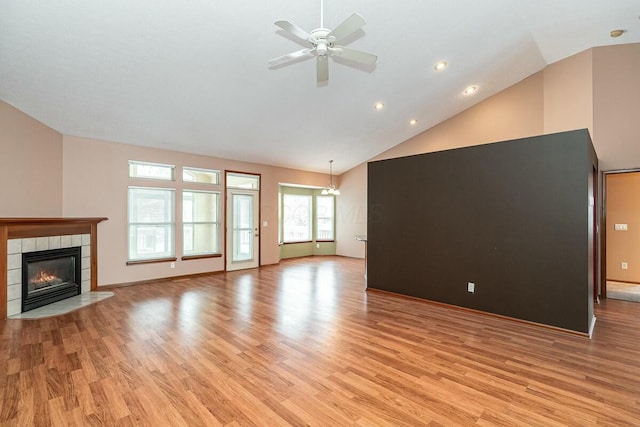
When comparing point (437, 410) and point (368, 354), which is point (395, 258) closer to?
point (368, 354)

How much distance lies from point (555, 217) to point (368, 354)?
9.43 feet

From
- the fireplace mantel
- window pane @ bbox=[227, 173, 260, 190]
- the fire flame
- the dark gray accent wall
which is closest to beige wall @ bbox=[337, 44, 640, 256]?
the dark gray accent wall

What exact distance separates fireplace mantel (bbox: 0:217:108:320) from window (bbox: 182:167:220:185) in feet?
6.04

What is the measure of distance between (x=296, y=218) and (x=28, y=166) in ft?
22.0

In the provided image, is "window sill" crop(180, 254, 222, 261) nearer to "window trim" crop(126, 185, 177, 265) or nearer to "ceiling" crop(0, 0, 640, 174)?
"window trim" crop(126, 185, 177, 265)

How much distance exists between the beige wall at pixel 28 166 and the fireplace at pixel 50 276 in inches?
27.1

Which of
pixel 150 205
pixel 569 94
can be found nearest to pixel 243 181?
pixel 150 205

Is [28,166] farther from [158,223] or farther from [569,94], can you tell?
[569,94]

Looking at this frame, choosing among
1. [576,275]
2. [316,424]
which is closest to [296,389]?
[316,424]

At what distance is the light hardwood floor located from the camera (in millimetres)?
2105

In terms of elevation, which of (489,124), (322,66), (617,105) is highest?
(489,124)

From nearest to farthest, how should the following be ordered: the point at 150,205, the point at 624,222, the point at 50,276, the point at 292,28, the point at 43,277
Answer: the point at 292,28 → the point at 43,277 → the point at 50,276 → the point at 624,222 → the point at 150,205

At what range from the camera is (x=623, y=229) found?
586 centimetres

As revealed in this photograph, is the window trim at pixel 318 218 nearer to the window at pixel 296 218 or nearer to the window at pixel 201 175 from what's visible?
the window at pixel 296 218
